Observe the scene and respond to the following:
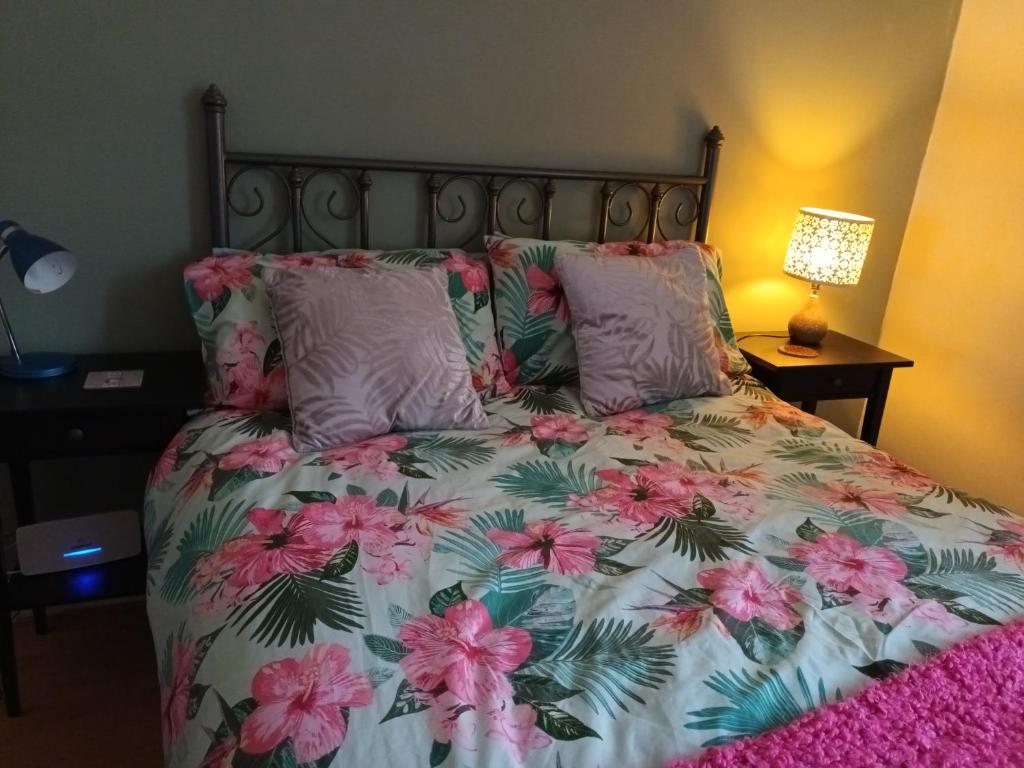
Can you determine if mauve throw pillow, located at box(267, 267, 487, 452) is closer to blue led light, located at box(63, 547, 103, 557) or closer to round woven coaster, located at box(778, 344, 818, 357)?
blue led light, located at box(63, 547, 103, 557)

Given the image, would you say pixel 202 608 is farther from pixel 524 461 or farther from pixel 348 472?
pixel 524 461

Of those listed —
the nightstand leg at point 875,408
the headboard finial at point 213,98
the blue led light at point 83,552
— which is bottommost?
the blue led light at point 83,552

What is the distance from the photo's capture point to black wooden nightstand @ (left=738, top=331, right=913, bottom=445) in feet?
7.82

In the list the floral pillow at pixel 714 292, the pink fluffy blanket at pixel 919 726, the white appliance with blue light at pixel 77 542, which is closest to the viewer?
the pink fluffy blanket at pixel 919 726

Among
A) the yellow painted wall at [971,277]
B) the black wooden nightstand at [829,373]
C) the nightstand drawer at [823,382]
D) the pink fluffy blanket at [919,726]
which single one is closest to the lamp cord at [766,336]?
the black wooden nightstand at [829,373]

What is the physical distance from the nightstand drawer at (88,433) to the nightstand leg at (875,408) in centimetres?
212

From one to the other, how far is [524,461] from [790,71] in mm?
1715

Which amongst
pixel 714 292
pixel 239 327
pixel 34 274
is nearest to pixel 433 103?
pixel 239 327

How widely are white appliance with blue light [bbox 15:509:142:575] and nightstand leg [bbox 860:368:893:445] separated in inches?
87.8

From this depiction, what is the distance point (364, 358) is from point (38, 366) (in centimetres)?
80

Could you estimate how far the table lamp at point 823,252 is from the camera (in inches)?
93.6

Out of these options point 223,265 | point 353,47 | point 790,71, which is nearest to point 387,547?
point 223,265

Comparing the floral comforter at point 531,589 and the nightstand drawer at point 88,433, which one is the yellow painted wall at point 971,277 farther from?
the nightstand drawer at point 88,433

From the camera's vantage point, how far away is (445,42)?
207 centimetres
